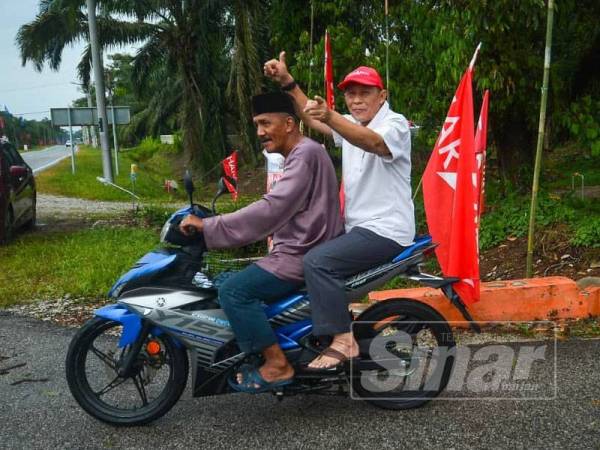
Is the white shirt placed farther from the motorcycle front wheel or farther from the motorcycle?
the motorcycle front wheel

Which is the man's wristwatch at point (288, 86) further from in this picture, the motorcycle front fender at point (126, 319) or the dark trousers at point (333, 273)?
the motorcycle front fender at point (126, 319)

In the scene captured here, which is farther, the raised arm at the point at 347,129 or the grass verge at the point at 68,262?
the grass verge at the point at 68,262

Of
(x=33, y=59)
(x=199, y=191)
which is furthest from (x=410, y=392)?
(x=33, y=59)

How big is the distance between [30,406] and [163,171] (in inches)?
Result: 1166

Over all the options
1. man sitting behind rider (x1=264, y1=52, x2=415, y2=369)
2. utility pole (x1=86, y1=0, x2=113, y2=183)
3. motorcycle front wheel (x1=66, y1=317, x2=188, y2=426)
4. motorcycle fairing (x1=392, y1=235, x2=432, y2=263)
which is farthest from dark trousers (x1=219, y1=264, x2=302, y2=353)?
utility pole (x1=86, y1=0, x2=113, y2=183)

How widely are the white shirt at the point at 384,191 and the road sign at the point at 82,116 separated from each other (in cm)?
1838

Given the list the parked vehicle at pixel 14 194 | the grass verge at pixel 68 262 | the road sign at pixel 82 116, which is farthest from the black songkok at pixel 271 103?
the road sign at pixel 82 116

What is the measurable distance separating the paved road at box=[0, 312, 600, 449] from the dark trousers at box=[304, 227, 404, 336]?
0.59m

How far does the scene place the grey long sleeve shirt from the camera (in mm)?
3143

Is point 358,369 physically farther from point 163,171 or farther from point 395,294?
point 163,171

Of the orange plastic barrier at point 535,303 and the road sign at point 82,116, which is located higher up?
the road sign at point 82,116

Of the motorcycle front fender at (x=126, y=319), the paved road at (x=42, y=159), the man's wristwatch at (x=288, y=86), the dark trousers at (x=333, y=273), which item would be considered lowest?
the paved road at (x=42, y=159)

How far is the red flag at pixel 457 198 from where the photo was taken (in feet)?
14.5

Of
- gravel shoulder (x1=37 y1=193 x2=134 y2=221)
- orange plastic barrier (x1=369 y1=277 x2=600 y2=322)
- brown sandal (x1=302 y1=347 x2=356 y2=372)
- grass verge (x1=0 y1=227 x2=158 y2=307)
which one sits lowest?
gravel shoulder (x1=37 y1=193 x2=134 y2=221)
